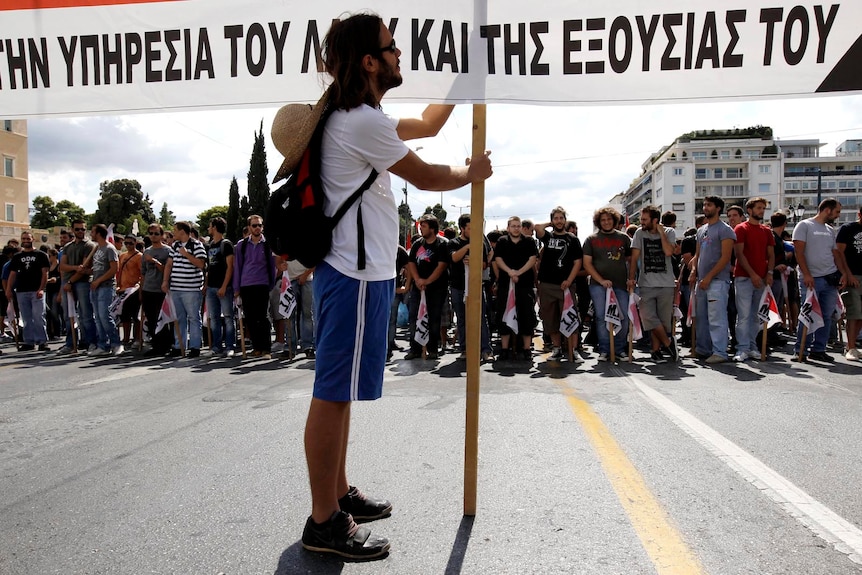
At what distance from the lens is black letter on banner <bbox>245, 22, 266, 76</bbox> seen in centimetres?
309

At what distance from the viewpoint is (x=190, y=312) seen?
1042cm

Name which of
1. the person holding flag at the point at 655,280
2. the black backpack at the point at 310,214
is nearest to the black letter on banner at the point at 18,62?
the black backpack at the point at 310,214

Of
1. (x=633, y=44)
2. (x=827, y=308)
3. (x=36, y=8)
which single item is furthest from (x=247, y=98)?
(x=827, y=308)

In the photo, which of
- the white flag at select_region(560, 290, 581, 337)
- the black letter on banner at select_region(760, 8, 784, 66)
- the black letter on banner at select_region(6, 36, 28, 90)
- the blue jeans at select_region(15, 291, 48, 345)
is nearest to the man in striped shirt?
the blue jeans at select_region(15, 291, 48, 345)

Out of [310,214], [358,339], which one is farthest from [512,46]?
[358,339]

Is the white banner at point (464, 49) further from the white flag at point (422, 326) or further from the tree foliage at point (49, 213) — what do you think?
the tree foliage at point (49, 213)

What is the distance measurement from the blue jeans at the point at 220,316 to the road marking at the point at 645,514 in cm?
735

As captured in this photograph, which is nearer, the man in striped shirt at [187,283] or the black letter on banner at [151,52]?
the black letter on banner at [151,52]

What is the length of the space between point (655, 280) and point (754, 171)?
116864 mm

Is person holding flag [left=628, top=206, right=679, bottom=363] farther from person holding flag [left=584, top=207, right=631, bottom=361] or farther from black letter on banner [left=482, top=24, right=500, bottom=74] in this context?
black letter on banner [left=482, top=24, right=500, bottom=74]

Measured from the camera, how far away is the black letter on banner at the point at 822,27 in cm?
289

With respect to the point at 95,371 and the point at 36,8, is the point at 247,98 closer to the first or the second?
the point at 36,8

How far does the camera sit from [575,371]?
8.02 metres

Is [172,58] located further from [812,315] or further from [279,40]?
[812,315]
